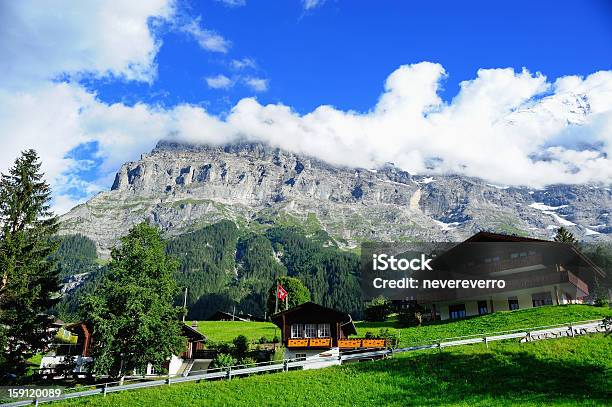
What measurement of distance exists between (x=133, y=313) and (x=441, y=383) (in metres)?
23.5

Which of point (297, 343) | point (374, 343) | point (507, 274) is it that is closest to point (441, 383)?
point (374, 343)

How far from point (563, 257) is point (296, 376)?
46556 millimetres

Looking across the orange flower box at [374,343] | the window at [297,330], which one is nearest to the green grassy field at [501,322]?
the orange flower box at [374,343]

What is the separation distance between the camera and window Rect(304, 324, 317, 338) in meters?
50.8

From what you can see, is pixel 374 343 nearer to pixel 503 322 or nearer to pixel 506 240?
pixel 503 322

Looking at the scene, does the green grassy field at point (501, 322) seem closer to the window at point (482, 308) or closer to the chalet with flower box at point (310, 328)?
the window at point (482, 308)

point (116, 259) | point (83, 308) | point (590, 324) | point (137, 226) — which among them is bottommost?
point (590, 324)

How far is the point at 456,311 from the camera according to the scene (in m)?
65.6

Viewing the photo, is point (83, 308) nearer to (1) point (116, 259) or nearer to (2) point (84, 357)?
(1) point (116, 259)

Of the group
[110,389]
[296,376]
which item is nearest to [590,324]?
[296,376]

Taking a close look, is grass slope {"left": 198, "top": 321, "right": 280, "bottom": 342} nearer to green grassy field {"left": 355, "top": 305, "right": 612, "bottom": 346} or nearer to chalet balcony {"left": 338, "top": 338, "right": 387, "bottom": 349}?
green grassy field {"left": 355, "top": 305, "right": 612, "bottom": 346}

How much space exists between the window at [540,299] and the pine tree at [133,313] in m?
44.4

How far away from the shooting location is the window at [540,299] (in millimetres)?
60625

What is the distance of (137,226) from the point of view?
4284cm
